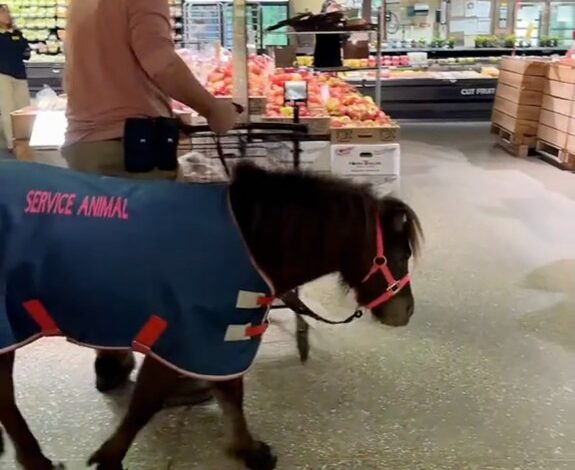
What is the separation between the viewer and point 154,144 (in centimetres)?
237

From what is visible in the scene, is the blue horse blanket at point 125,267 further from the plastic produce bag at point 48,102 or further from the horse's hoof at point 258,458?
the plastic produce bag at point 48,102

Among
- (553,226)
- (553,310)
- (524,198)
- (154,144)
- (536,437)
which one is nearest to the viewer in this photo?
(154,144)

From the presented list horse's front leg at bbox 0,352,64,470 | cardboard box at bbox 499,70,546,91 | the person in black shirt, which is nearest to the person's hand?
horse's front leg at bbox 0,352,64,470

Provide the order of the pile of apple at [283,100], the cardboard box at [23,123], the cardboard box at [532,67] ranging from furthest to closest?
the cardboard box at [532,67]
the cardboard box at [23,123]
the pile of apple at [283,100]

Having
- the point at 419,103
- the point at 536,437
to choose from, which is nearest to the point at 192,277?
the point at 536,437

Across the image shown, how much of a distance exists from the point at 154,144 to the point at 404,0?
10650mm

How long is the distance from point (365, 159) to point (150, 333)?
9.48ft

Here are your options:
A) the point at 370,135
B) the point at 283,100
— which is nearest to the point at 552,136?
the point at 370,135

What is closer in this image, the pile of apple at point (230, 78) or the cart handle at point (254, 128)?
the cart handle at point (254, 128)

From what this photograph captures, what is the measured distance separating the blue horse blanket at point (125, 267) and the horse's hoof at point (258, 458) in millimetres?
501

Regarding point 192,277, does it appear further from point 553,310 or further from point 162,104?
point 553,310

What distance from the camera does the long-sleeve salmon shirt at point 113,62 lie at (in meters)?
2.22

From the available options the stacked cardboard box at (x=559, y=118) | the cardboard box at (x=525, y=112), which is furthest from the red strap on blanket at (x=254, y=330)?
the cardboard box at (x=525, y=112)

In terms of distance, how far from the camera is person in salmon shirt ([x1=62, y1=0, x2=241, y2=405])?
2.23 meters
